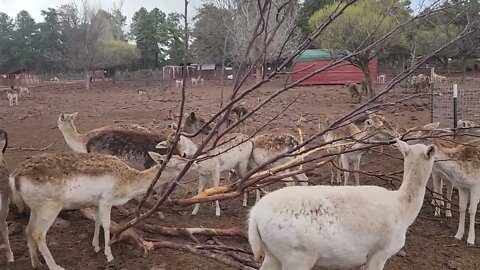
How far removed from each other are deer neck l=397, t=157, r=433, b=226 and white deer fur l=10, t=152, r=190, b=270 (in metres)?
3.09

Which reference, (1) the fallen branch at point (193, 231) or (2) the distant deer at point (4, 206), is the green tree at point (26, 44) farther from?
(1) the fallen branch at point (193, 231)

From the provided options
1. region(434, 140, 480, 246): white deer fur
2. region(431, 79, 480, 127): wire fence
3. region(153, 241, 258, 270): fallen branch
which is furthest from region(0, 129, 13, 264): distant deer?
region(431, 79, 480, 127): wire fence

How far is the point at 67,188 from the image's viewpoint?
5.31 meters

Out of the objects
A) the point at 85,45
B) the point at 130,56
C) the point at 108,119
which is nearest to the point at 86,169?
the point at 108,119

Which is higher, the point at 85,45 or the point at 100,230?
the point at 85,45

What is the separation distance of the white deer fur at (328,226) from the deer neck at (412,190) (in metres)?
0.01

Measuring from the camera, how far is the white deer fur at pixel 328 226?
3.87 metres

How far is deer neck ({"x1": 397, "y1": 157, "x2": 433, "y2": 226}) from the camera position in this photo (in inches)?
172

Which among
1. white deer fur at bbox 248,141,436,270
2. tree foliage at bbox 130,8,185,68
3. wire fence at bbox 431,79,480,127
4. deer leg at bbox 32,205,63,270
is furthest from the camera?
tree foliage at bbox 130,8,185,68

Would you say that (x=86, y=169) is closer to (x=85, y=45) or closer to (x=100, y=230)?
(x=100, y=230)

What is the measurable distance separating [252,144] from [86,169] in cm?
355

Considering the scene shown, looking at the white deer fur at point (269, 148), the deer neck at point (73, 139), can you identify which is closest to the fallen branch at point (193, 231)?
the white deer fur at point (269, 148)

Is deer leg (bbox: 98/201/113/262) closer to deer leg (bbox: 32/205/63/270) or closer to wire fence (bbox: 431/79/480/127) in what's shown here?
deer leg (bbox: 32/205/63/270)

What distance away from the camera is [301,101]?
86.2 ft
